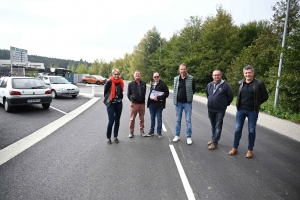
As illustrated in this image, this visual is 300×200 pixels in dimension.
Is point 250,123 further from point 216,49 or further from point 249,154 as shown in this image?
point 216,49

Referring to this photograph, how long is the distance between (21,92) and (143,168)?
7.47m

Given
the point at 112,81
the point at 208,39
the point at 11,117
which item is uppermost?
the point at 208,39

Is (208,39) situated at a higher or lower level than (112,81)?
higher

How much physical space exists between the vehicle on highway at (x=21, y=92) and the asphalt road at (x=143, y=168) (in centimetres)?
299

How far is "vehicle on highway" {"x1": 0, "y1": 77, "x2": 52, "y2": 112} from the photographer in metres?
8.45

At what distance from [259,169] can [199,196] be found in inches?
67.1

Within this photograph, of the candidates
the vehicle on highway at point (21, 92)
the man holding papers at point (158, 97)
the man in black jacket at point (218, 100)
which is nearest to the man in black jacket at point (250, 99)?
the man in black jacket at point (218, 100)

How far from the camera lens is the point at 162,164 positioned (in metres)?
3.96

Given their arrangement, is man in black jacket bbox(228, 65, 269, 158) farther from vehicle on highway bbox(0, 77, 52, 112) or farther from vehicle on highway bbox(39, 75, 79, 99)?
vehicle on highway bbox(39, 75, 79, 99)

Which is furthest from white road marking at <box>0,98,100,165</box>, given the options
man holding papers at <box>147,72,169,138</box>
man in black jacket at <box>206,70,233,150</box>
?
man in black jacket at <box>206,70,233,150</box>

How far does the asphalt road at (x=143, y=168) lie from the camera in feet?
9.80

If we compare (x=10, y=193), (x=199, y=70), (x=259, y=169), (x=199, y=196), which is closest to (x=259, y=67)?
(x=199, y=70)

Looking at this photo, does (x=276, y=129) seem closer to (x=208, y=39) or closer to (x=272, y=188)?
(x=272, y=188)

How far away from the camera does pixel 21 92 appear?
337 inches
